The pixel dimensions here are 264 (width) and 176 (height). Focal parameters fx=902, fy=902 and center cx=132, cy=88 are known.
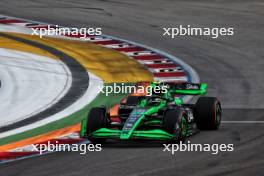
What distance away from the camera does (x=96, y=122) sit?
55.4 ft

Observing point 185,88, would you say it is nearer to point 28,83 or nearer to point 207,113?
point 207,113

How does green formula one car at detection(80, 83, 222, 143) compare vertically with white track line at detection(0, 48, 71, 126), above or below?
below

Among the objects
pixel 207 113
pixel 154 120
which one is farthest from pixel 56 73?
pixel 154 120

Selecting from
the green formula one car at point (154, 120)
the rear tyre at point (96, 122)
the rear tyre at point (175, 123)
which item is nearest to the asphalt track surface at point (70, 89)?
the rear tyre at point (96, 122)

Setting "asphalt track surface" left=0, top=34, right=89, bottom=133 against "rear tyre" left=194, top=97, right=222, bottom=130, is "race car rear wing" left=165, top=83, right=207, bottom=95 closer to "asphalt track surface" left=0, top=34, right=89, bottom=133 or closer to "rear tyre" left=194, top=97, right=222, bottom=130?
"rear tyre" left=194, top=97, right=222, bottom=130

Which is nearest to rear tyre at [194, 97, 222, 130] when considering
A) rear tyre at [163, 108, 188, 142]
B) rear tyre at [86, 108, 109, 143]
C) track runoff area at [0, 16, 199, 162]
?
rear tyre at [163, 108, 188, 142]

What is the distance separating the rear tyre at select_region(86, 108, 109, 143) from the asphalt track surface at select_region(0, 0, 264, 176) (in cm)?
43

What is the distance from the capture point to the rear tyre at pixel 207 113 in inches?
710

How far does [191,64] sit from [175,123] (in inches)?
433

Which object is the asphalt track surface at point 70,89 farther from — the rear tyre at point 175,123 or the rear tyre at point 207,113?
the rear tyre at point 175,123

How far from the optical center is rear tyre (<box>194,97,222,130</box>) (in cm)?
1803

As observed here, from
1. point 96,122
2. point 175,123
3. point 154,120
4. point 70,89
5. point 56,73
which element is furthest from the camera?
point 56,73

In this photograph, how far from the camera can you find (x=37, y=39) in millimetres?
Answer: 30438

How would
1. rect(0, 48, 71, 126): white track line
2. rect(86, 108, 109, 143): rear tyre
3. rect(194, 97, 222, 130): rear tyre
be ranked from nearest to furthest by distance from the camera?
rect(86, 108, 109, 143): rear tyre < rect(194, 97, 222, 130): rear tyre < rect(0, 48, 71, 126): white track line
